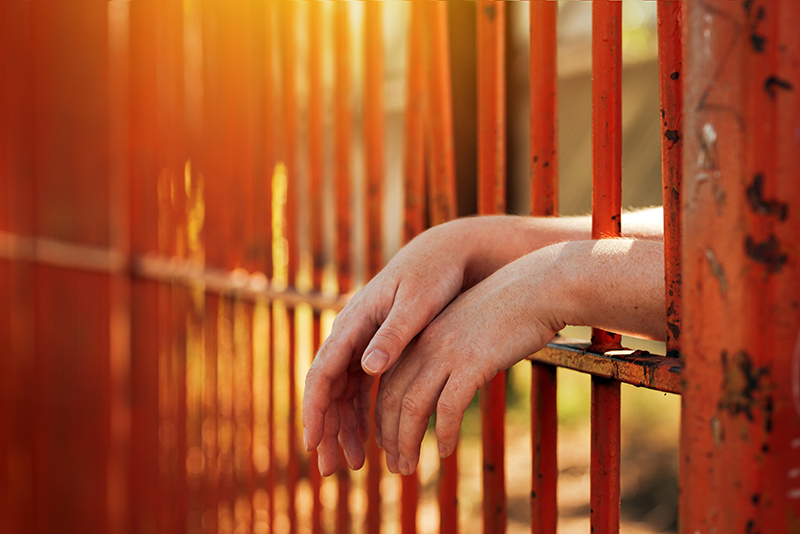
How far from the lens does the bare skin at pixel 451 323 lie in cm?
88

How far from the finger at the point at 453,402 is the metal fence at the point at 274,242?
0.73 ft

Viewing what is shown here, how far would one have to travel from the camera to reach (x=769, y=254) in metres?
0.60

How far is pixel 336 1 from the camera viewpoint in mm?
1856

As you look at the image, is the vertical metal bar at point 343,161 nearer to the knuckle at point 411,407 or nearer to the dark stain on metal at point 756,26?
the knuckle at point 411,407

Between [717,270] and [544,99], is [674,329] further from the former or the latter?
[544,99]

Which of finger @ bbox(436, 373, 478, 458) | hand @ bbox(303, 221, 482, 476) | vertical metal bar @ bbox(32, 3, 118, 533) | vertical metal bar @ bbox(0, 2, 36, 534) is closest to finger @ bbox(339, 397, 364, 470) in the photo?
hand @ bbox(303, 221, 482, 476)

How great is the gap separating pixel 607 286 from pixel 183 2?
229 cm

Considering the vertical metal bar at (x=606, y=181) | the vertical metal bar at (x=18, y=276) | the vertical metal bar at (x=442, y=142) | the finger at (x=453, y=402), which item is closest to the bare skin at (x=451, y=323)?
the finger at (x=453, y=402)

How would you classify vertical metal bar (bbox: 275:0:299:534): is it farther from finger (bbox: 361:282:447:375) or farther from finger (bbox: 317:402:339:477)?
finger (bbox: 361:282:447:375)

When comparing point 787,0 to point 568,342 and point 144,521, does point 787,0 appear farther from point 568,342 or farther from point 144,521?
point 144,521

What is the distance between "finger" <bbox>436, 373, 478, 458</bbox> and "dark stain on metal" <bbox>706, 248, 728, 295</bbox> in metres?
0.33

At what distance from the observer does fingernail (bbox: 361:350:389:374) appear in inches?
34.0

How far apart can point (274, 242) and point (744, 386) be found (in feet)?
5.73

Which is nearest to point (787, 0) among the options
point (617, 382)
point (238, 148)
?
point (617, 382)
